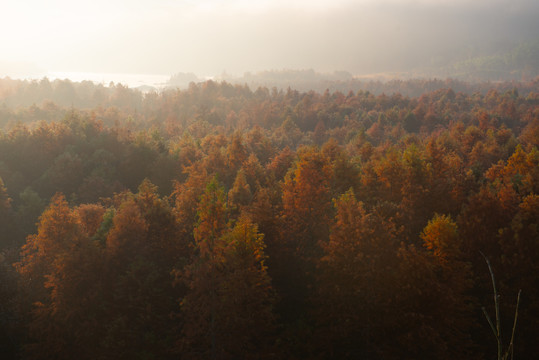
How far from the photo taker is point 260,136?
6956 cm

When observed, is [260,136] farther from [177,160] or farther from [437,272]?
[437,272]

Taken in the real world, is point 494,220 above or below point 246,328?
above

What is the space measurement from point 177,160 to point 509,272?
1769 inches

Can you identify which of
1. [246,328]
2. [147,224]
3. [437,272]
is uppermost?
[147,224]

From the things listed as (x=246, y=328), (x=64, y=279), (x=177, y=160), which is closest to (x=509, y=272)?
(x=246, y=328)

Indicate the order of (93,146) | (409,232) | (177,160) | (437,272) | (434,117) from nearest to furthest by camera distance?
(437,272)
(409,232)
(177,160)
(93,146)
(434,117)

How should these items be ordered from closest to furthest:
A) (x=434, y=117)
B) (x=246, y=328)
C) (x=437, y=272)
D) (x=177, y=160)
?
(x=246, y=328)
(x=437, y=272)
(x=177, y=160)
(x=434, y=117)

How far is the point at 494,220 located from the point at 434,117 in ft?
330

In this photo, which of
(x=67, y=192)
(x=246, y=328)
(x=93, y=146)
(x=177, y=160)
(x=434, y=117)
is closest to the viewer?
(x=246, y=328)

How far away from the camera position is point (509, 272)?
29172 millimetres

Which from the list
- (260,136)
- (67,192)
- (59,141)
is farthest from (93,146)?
(260,136)

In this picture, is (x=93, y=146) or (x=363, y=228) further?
(x=93, y=146)

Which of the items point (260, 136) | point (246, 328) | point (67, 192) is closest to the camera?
point (246, 328)

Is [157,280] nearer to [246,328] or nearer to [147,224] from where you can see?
[147,224]
